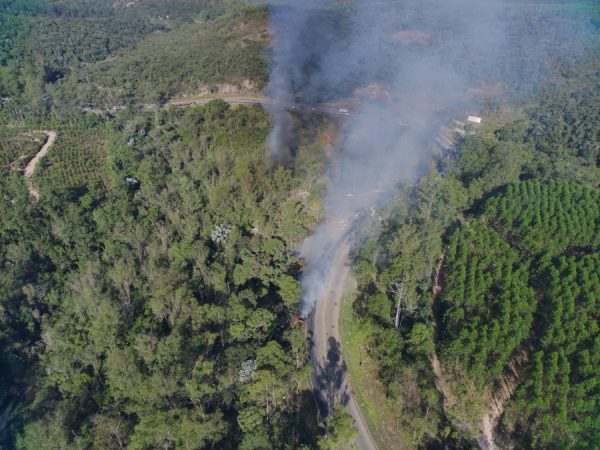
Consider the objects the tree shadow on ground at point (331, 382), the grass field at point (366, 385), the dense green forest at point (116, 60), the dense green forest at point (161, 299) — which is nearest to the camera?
the grass field at point (366, 385)

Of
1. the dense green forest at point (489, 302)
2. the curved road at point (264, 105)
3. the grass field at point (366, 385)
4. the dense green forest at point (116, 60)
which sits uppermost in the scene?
the dense green forest at point (116, 60)

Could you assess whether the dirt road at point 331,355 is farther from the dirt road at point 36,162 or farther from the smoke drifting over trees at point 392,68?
the dirt road at point 36,162

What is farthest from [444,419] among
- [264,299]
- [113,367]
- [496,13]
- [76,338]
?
[496,13]

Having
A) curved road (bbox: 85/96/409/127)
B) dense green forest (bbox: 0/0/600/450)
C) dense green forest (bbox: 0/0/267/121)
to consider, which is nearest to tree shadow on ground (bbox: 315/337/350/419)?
dense green forest (bbox: 0/0/600/450)

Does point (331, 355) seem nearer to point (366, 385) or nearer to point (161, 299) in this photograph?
point (366, 385)

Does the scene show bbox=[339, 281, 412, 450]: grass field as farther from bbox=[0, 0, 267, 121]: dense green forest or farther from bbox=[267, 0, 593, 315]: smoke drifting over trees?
bbox=[0, 0, 267, 121]: dense green forest

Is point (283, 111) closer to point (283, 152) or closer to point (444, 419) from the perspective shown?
point (283, 152)

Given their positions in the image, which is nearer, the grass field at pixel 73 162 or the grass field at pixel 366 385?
the grass field at pixel 366 385

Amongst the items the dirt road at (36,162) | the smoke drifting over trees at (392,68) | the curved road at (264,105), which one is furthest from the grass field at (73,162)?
the smoke drifting over trees at (392,68)
